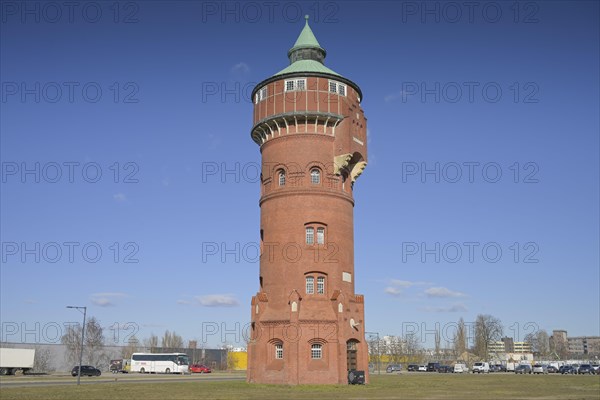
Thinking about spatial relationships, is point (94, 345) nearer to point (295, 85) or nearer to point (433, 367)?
point (433, 367)

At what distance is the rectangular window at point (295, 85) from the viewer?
157 feet

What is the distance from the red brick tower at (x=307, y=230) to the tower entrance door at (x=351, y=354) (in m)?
0.08

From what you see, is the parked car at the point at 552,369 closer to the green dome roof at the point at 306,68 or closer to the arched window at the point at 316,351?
the arched window at the point at 316,351

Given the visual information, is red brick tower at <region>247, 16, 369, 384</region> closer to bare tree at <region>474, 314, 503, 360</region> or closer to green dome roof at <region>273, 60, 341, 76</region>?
green dome roof at <region>273, 60, 341, 76</region>

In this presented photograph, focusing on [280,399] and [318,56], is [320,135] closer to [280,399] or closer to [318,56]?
[318,56]

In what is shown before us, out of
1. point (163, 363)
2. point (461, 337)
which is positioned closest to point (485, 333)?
point (461, 337)

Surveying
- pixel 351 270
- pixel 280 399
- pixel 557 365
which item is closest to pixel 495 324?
pixel 557 365

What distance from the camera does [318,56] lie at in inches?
2089

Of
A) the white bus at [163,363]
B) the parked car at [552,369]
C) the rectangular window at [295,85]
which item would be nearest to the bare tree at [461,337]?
the parked car at [552,369]

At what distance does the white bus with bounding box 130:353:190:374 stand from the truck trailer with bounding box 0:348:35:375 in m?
15.5

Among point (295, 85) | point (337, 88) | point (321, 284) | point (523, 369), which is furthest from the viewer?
point (523, 369)

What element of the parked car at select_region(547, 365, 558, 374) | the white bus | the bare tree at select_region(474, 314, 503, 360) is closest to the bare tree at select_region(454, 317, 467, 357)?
the bare tree at select_region(474, 314, 503, 360)

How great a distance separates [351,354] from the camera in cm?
4578

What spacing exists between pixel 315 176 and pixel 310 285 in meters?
8.85
